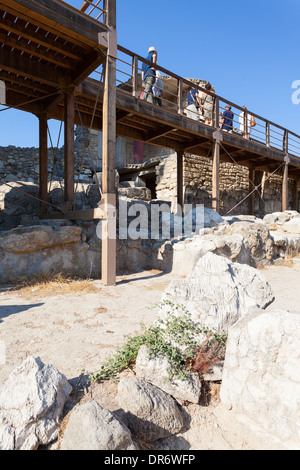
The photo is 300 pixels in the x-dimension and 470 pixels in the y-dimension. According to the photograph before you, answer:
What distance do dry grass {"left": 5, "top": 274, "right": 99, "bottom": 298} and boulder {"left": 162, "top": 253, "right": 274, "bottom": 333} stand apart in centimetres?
250

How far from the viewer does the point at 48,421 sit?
172 centimetres

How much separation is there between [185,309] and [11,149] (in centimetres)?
1314

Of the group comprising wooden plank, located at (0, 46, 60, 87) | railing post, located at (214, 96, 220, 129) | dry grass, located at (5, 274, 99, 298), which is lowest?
dry grass, located at (5, 274, 99, 298)

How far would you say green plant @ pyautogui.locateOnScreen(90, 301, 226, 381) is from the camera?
89.0 inches

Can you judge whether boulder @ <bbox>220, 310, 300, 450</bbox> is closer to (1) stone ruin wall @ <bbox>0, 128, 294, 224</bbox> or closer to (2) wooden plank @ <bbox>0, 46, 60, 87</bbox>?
(2) wooden plank @ <bbox>0, 46, 60, 87</bbox>

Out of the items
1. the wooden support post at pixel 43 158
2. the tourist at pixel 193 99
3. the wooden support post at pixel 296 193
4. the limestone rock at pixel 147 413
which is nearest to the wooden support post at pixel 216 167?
the tourist at pixel 193 99

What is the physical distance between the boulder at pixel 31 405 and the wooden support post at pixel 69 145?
16.3 ft

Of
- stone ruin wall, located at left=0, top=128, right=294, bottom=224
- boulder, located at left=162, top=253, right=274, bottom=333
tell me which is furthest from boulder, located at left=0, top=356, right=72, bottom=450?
stone ruin wall, located at left=0, top=128, right=294, bottom=224

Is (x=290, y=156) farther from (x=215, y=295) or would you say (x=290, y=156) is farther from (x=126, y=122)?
(x=215, y=295)

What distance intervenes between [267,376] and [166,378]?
71 cm

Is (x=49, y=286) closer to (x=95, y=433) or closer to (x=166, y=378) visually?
(x=166, y=378)

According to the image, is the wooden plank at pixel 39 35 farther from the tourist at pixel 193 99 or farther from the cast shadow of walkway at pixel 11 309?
the cast shadow of walkway at pixel 11 309
